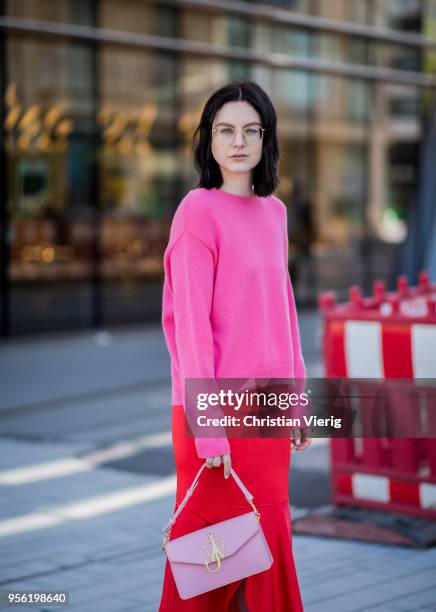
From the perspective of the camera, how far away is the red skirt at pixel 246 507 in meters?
3.01

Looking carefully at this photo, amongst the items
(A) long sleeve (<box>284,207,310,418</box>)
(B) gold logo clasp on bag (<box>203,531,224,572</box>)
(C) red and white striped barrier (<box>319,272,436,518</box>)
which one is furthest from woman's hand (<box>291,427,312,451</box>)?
(C) red and white striped barrier (<box>319,272,436,518</box>)

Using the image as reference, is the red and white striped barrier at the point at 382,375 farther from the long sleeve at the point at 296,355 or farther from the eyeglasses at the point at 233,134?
the eyeglasses at the point at 233,134

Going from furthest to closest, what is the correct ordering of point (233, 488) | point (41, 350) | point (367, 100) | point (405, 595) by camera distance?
point (367, 100) < point (41, 350) < point (405, 595) < point (233, 488)

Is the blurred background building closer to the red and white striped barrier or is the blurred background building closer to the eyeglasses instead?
the red and white striped barrier

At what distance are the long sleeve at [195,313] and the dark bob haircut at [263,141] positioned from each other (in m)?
0.25

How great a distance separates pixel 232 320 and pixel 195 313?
12cm

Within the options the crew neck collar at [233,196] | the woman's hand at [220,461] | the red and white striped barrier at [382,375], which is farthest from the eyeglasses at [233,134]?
the red and white striped barrier at [382,375]

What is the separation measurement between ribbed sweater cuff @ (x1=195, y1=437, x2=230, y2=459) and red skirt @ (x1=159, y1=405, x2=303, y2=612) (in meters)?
0.10

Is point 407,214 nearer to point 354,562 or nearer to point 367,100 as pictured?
point 367,100

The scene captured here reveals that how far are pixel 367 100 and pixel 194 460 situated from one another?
15080 mm

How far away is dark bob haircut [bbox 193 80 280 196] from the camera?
10.3 feet

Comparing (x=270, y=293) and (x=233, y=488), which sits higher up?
(x=270, y=293)

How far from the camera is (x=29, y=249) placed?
13.5 metres

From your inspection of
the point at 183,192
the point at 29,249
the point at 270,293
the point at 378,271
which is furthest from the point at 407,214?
the point at 270,293
